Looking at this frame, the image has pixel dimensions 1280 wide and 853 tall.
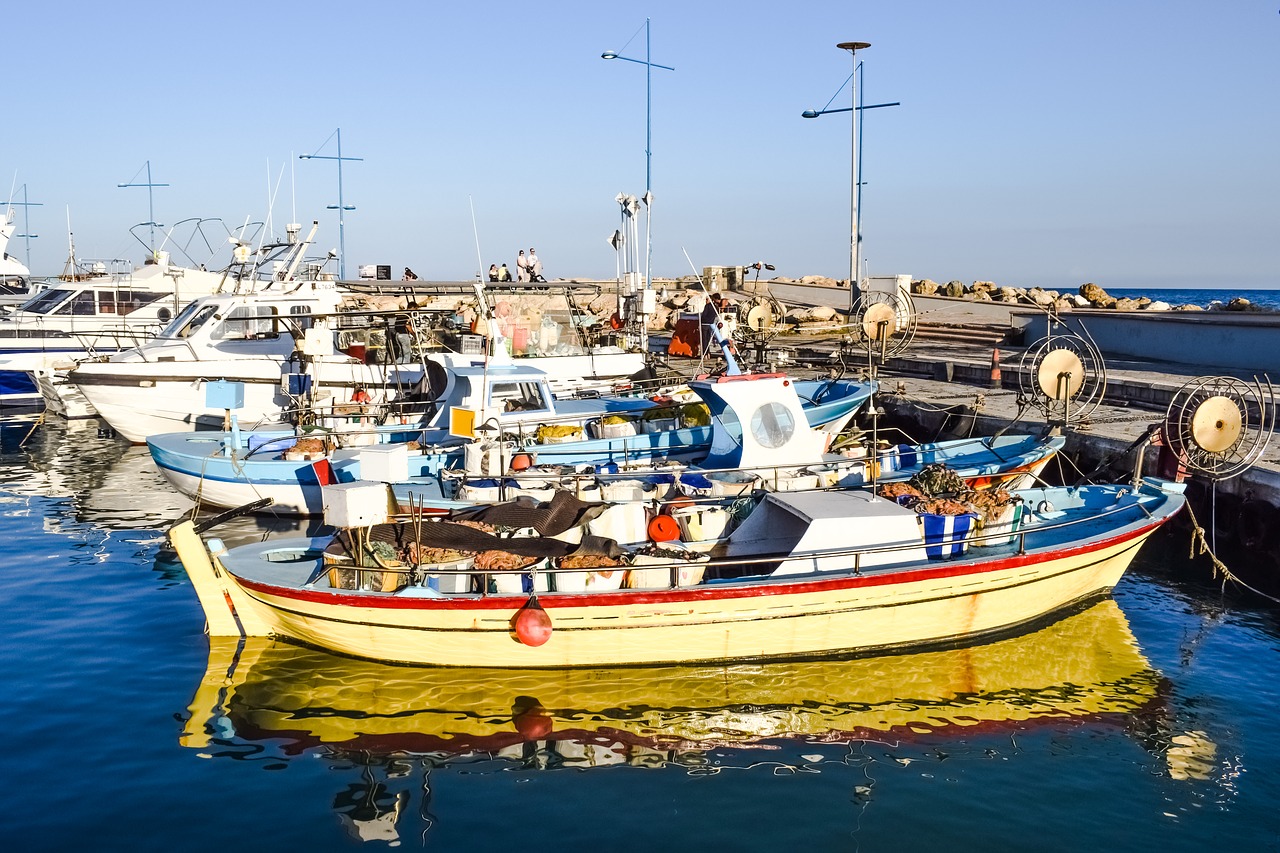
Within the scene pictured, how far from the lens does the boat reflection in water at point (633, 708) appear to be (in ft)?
33.4

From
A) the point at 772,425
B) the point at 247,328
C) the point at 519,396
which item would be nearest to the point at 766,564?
the point at 772,425

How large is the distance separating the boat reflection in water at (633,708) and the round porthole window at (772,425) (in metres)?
4.29

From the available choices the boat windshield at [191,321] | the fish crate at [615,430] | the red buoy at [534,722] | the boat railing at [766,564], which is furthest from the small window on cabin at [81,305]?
the red buoy at [534,722]

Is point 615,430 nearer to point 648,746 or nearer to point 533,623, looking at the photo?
point 533,623

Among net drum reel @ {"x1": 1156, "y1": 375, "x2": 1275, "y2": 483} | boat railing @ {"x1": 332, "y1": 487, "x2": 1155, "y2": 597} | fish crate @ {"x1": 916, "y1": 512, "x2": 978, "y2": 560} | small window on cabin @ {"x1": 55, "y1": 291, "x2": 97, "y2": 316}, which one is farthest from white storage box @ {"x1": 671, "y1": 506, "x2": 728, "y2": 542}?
→ small window on cabin @ {"x1": 55, "y1": 291, "x2": 97, "y2": 316}

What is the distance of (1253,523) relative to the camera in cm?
1623

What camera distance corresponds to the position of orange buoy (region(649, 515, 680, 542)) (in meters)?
13.3

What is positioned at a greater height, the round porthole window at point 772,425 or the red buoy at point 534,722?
the round porthole window at point 772,425

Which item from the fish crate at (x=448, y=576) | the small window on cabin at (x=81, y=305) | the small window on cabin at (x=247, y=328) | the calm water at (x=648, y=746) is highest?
the small window on cabin at (x=81, y=305)

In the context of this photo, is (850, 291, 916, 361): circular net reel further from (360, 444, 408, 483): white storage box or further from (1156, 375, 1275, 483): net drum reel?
(360, 444, 408, 483): white storage box

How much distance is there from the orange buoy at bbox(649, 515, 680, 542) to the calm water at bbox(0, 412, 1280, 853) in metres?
1.92

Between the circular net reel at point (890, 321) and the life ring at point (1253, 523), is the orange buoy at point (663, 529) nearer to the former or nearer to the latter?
the circular net reel at point (890, 321)

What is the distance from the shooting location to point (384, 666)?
39.3 ft

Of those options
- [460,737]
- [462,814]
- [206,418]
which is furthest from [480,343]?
[462,814]
